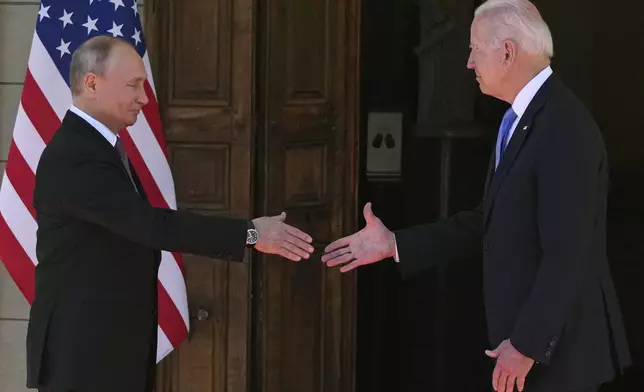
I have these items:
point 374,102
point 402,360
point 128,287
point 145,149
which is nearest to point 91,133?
point 128,287

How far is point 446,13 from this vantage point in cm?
486

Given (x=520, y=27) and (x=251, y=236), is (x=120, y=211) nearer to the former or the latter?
(x=251, y=236)

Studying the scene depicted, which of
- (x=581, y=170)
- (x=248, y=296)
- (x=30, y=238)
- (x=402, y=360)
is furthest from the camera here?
(x=402, y=360)

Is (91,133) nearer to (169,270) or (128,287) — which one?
(128,287)

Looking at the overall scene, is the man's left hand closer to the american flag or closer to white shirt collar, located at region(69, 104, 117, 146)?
white shirt collar, located at region(69, 104, 117, 146)

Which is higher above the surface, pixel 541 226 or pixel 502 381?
pixel 541 226

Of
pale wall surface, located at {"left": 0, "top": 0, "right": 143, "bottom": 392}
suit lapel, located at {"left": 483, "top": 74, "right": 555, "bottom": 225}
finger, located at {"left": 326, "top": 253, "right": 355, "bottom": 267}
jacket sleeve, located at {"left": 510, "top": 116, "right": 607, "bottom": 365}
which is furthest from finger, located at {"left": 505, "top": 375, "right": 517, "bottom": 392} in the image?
pale wall surface, located at {"left": 0, "top": 0, "right": 143, "bottom": 392}

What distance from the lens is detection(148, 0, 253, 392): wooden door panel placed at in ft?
14.3

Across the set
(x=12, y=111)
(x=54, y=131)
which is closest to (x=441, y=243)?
(x=54, y=131)

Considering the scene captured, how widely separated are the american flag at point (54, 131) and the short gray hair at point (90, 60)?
3.01ft

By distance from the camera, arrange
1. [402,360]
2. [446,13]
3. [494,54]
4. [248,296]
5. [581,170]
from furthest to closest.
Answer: [402,360] < [446,13] < [248,296] < [494,54] < [581,170]

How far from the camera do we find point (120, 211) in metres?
3.04

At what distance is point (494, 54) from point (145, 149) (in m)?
1.70

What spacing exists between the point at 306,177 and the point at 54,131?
3.60 feet
